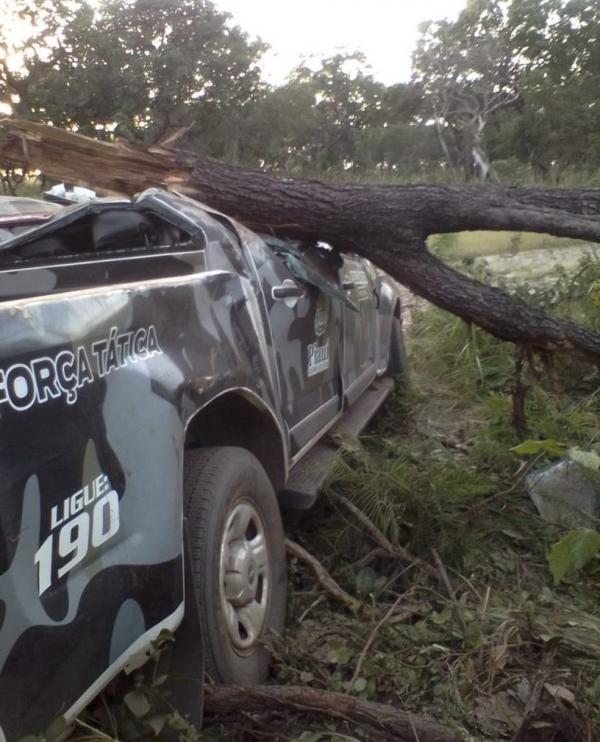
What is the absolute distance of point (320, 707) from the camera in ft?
7.26

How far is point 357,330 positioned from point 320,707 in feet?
9.46

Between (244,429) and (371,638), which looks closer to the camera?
(371,638)

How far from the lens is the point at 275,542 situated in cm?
287

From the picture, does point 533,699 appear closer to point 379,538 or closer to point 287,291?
point 379,538

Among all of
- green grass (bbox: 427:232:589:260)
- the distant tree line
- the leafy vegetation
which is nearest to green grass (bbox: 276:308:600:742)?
the leafy vegetation

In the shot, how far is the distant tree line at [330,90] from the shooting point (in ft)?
69.7

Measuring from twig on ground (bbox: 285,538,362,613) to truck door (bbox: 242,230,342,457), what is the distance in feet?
1.32

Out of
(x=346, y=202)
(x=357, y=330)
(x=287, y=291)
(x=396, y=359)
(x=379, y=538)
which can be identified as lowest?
(x=396, y=359)

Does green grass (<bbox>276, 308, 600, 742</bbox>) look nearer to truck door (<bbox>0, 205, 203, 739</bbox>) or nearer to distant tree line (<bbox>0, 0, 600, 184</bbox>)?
truck door (<bbox>0, 205, 203, 739</bbox>)

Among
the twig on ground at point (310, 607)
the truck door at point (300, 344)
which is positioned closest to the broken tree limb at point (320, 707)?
the twig on ground at point (310, 607)

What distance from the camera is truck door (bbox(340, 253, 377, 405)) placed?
454 centimetres

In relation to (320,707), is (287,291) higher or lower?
higher

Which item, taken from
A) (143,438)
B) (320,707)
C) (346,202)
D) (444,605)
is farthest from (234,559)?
(346,202)

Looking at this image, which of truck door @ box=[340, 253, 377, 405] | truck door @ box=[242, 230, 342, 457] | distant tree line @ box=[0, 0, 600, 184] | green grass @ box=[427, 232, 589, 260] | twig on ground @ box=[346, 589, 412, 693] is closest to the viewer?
twig on ground @ box=[346, 589, 412, 693]
